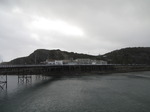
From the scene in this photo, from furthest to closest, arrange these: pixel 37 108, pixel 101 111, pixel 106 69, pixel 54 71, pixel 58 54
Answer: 1. pixel 58 54
2. pixel 106 69
3. pixel 54 71
4. pixel 37 108
5. pixel 101 111

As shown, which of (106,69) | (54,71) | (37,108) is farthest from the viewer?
(106,69)

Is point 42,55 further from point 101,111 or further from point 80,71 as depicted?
point 101,111

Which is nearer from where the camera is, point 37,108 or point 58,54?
point 37,108

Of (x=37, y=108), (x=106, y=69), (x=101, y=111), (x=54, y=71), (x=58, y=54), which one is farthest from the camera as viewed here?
(x=58, y=54)

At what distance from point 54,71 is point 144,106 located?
66.9m

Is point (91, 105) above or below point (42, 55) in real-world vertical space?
below

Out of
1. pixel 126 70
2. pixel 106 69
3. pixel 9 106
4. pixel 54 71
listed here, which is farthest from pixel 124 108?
pixel 126 70

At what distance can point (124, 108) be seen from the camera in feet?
64.0

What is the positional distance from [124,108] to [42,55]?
549 feet

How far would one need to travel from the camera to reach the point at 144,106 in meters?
20.2

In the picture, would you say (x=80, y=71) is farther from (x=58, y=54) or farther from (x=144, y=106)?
(x=58, y=54)

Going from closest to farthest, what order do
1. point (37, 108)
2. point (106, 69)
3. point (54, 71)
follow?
point (37, 108)
point (54, 71)
point (106, 69)

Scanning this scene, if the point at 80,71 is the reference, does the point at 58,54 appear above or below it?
above

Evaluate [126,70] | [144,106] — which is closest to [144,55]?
[126,70]
